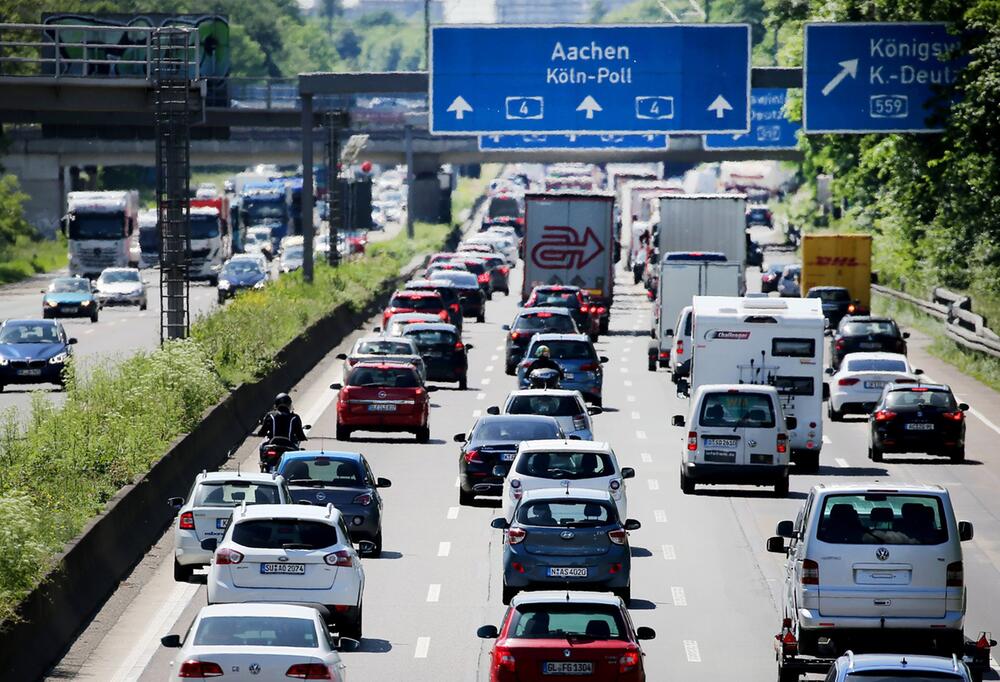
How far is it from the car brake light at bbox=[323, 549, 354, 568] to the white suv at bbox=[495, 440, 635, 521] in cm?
643

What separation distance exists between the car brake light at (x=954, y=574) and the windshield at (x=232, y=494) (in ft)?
27.4

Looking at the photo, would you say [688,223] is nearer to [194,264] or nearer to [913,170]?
[913,170]

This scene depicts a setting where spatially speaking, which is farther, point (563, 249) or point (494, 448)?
point (563, 249)

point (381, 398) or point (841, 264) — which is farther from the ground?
point (841, 264)

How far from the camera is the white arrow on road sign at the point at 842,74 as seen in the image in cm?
5066

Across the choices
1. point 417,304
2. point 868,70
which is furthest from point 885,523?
point 417,304

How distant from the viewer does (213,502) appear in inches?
990

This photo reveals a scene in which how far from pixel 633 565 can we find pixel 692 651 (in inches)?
217

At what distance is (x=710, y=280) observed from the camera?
178ft

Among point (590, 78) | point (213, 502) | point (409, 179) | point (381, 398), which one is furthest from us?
point (409, 179)

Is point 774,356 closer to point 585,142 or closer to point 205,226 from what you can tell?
point 585,142

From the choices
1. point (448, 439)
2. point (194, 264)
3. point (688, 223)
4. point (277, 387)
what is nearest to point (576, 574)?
point (448, 439)

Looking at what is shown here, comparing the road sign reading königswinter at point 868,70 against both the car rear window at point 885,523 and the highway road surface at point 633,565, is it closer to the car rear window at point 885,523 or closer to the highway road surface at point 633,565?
the highway road surface at point 633,565

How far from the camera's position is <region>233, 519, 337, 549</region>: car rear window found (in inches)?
840
